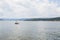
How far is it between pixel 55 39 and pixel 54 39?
22 centimetres

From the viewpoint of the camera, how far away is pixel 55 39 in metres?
30.3

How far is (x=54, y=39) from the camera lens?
30.4 meters
